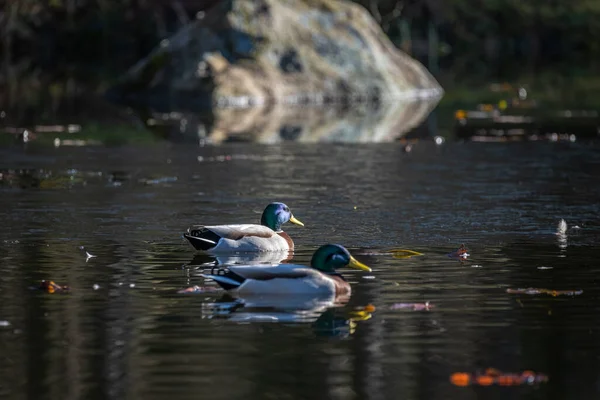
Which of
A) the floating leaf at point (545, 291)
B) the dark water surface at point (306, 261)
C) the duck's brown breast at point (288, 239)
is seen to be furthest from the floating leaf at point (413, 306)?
the duck's brown breast at point (288, 239)

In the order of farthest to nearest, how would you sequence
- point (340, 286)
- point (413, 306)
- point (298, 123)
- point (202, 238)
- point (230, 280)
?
point (298, 123) → point (202, 238) → point (340, 286) → point (230, 280) → point (413, 306)

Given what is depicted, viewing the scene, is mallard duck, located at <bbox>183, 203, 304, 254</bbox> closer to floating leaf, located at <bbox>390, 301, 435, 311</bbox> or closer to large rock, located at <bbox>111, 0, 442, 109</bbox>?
floating leaf, located at <bbox>390, 301, 435, 311</bbox>

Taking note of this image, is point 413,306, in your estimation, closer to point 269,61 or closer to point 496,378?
point 496,378

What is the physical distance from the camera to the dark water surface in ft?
33.6

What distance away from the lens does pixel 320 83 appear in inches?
1644

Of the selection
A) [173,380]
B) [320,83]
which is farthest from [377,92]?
[173,380]

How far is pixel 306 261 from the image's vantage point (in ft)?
50.9

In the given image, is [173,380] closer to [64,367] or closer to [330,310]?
[64,367]

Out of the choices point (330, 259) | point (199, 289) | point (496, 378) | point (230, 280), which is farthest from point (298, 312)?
point (496, 378)

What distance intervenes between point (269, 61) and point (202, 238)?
2576cm

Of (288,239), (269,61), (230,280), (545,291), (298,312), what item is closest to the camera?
(298,312)

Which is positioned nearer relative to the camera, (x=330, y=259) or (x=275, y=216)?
(x=330, y=259)

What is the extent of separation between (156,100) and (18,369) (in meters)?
31.6

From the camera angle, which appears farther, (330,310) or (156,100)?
(156,100)
